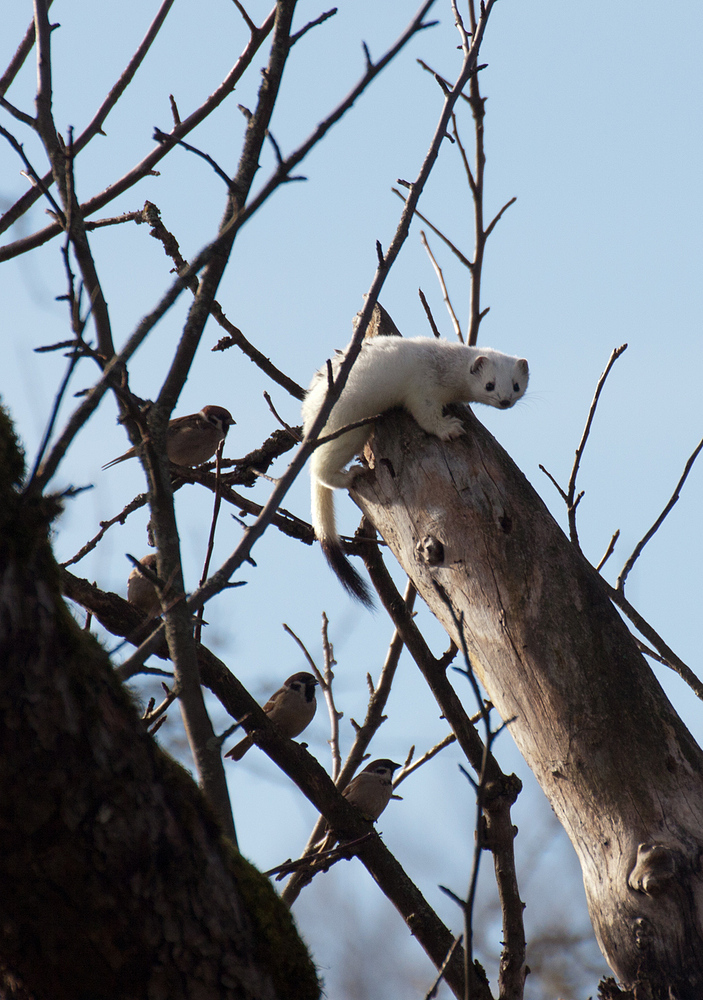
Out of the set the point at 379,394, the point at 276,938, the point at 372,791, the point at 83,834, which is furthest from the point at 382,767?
the point at 83,834

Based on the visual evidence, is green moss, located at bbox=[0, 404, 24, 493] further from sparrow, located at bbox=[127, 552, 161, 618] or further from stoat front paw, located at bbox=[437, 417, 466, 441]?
sparrow, located at bbox=[127, 552, 161, 618]

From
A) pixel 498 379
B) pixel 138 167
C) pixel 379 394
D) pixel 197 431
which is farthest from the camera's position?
pixel 197 431

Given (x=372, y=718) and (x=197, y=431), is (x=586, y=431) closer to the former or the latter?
(x=372, y=718)

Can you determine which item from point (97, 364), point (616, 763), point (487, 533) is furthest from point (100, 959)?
point (487, 533)

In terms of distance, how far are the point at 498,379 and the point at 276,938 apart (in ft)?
12.3

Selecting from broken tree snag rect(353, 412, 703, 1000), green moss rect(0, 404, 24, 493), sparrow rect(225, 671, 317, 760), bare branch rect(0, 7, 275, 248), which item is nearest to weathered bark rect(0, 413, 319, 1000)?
green moss rect(0, 404, 24, 493)

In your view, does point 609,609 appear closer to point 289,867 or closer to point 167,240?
point 289,867

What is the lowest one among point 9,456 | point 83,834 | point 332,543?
point 83,834

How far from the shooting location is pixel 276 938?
193 centimetres

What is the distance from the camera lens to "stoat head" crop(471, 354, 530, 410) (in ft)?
16.6

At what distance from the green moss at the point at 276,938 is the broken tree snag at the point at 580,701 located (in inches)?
38.8

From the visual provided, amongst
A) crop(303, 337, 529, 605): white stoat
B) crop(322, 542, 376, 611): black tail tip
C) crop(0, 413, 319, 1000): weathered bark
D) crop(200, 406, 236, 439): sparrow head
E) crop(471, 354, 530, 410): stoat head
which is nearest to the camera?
crop(0, 413, 319, 1000): weathered bark

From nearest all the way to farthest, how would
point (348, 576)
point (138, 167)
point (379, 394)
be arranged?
point (138, 167) → point (379, 394) → point (348, 576)

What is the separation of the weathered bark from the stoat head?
3.63 m
